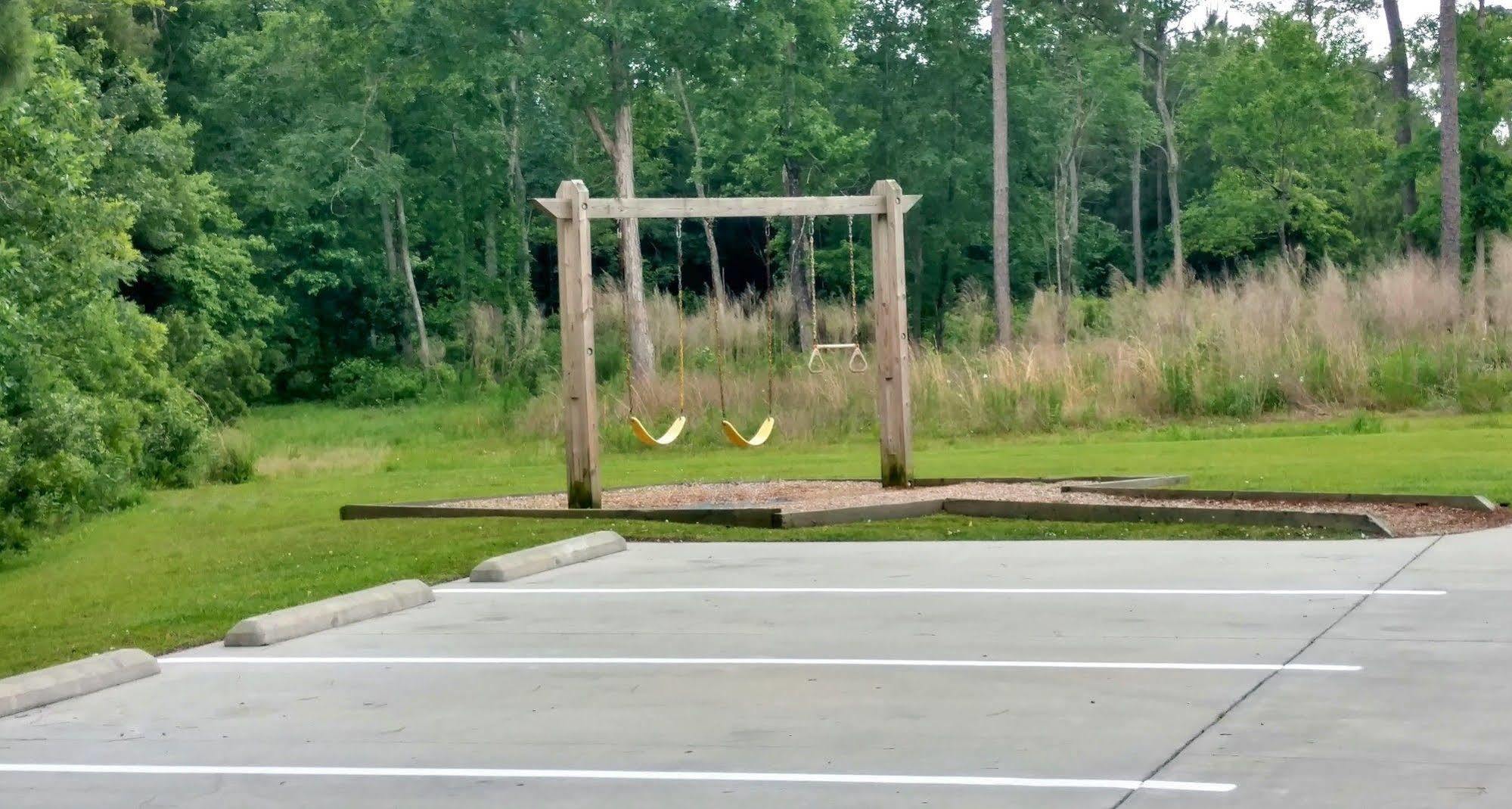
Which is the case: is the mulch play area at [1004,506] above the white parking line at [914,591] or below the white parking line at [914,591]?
above

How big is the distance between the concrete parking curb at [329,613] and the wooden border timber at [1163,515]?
487cm

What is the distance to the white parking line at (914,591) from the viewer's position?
913cm

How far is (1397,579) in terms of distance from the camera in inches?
372

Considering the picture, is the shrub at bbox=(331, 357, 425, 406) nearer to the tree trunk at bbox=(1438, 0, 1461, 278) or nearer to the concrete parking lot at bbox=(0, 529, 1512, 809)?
the tree trunk at bbox=(1438, 0, 1461, 278)

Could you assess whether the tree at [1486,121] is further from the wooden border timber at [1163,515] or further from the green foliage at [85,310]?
the green foliage at [85,310]

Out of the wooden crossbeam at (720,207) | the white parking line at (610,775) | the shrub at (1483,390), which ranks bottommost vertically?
the white parking line at (610,775)

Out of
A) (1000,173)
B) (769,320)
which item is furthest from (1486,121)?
(769,320)

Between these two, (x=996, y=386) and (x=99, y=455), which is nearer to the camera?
(x=99, y=455)

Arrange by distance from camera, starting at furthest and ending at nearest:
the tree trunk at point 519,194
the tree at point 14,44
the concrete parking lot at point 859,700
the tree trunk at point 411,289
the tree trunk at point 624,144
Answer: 1. the tree trunk at point 519,194
2. the tree trunk at point 411,289
3. the tree trunk at point 624,144
4. the tree at point 14,44
5. the concrete parking lot at point 859,700

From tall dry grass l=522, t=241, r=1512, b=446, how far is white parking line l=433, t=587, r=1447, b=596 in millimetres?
13497

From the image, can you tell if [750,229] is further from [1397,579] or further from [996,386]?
[1397,579]

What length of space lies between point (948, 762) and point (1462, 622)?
3497 millimetres

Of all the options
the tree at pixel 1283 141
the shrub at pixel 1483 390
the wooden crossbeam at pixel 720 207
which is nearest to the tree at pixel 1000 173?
the tree at pixel 1283 141

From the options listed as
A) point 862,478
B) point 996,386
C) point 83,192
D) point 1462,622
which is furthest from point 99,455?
point 1462,622
